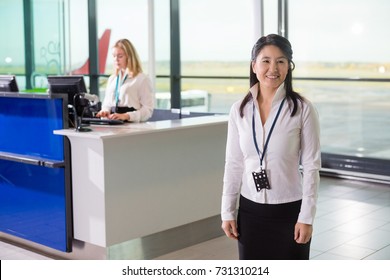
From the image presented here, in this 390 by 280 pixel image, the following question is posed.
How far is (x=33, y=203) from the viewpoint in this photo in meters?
4.91

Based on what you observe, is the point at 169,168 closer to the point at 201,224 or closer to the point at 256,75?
the point at 201,224

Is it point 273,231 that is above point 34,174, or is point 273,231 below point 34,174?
above

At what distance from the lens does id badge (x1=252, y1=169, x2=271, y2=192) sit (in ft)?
7.95

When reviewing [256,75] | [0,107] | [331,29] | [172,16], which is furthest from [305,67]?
[256,75]

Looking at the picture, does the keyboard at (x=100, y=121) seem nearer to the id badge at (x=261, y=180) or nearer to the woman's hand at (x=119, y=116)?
the woman's hand at (x=119, y=116)

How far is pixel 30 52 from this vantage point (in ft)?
38.2

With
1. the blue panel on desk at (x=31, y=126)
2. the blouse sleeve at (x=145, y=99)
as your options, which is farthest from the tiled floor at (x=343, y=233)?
the blouse sleeve at (x=145, y=99)

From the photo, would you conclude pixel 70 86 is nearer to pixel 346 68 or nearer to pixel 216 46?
pixel 346 68

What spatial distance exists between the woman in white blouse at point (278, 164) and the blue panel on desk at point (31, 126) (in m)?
2.41

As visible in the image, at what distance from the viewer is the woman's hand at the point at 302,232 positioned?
2.37m

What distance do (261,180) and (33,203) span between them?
2.92m

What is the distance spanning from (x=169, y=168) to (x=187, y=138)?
0.94ft

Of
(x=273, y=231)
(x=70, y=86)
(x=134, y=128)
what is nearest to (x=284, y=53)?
(x=273, y=231)

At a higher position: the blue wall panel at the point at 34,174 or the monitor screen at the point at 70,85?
the monitor screen at the point at 70,85
